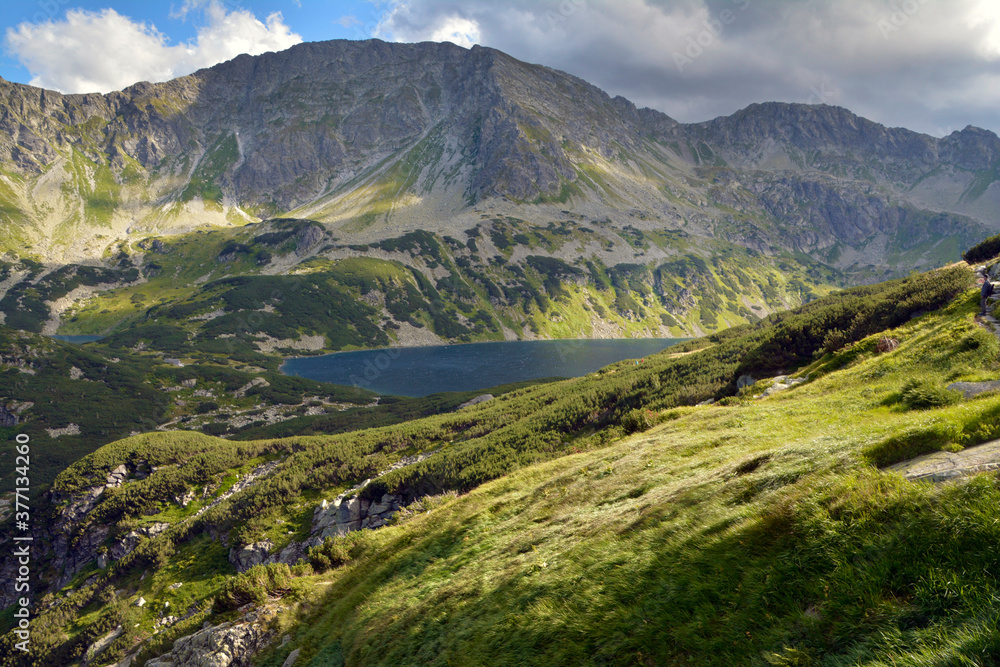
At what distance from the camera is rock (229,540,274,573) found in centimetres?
→ 3784

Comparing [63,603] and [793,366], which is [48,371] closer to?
[63,603]

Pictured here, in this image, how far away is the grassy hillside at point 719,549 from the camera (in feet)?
16.8

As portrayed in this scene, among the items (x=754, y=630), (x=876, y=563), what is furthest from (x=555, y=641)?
(x=876, y=563)

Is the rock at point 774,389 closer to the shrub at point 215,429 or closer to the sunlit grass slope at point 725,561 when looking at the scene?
the sunlit grass slope at point 725,561

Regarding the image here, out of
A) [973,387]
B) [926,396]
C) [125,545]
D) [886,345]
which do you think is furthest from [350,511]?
[973,387]

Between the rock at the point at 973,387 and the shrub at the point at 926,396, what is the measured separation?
327 millimetres

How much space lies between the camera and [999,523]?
15.7ft

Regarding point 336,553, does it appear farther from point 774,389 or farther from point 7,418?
point 7,418

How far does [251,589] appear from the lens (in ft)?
57.9

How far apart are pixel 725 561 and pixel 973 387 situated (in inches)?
459

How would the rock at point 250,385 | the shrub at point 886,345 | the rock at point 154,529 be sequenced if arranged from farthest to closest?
1. the rock at point 250,385
2. the rock at point 154,529
3. the shrub at point 886,345

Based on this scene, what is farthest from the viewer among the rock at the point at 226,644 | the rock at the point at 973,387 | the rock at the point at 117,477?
the rock at the point at 117,477

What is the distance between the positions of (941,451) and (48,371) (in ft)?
652

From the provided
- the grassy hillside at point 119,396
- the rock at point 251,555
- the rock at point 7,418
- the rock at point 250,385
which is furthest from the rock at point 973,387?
the rock at point 7,418
